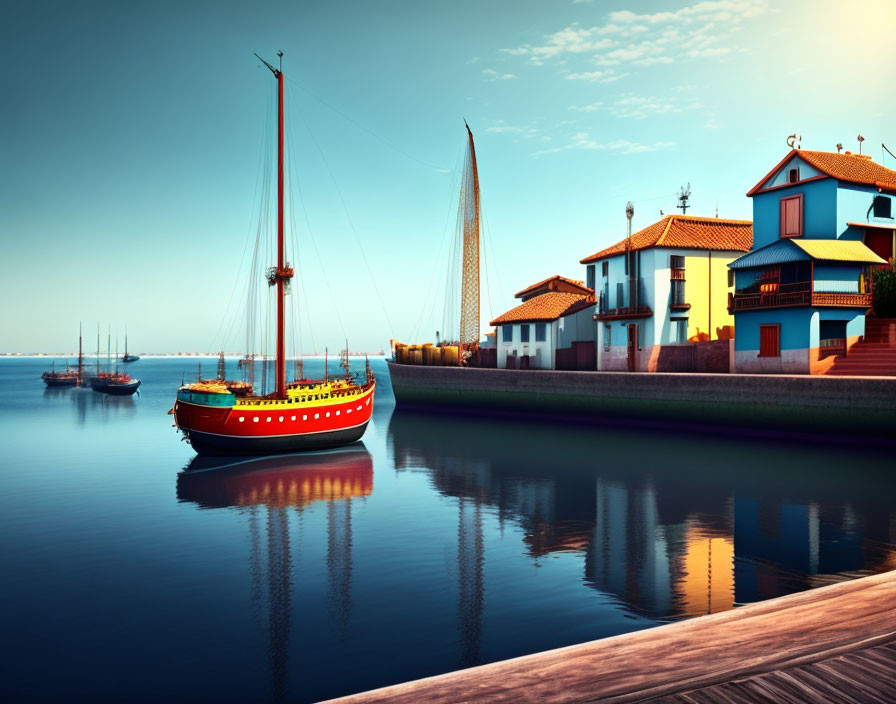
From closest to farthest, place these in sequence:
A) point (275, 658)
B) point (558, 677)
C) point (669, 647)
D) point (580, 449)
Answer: point (558, 677) < point (669, 647) < point (275, 658) < point (580, 449)

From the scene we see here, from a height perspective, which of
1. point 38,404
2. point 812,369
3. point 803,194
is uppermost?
point 803,194

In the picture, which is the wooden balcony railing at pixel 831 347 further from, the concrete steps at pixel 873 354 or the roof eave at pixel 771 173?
the roof eave at pixel 771 173

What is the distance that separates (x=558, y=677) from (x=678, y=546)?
14.4 meters

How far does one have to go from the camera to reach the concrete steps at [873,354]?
36344mm

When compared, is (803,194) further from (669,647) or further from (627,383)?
(669,647)

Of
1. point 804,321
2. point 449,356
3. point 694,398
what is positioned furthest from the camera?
point 449,356

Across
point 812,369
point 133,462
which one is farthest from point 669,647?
point 812,369

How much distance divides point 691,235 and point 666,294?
20.4 ft

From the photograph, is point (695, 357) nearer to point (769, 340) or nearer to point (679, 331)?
point (679, 331)

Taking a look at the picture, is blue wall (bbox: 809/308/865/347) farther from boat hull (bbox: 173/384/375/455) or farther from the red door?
boat hull (bbox: 173/384/375/455)

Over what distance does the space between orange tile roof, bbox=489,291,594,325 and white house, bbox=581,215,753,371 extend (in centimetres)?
505

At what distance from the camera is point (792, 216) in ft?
146

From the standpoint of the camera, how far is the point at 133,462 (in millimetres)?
35625

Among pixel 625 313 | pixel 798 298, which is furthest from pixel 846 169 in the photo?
pixel 625 313
